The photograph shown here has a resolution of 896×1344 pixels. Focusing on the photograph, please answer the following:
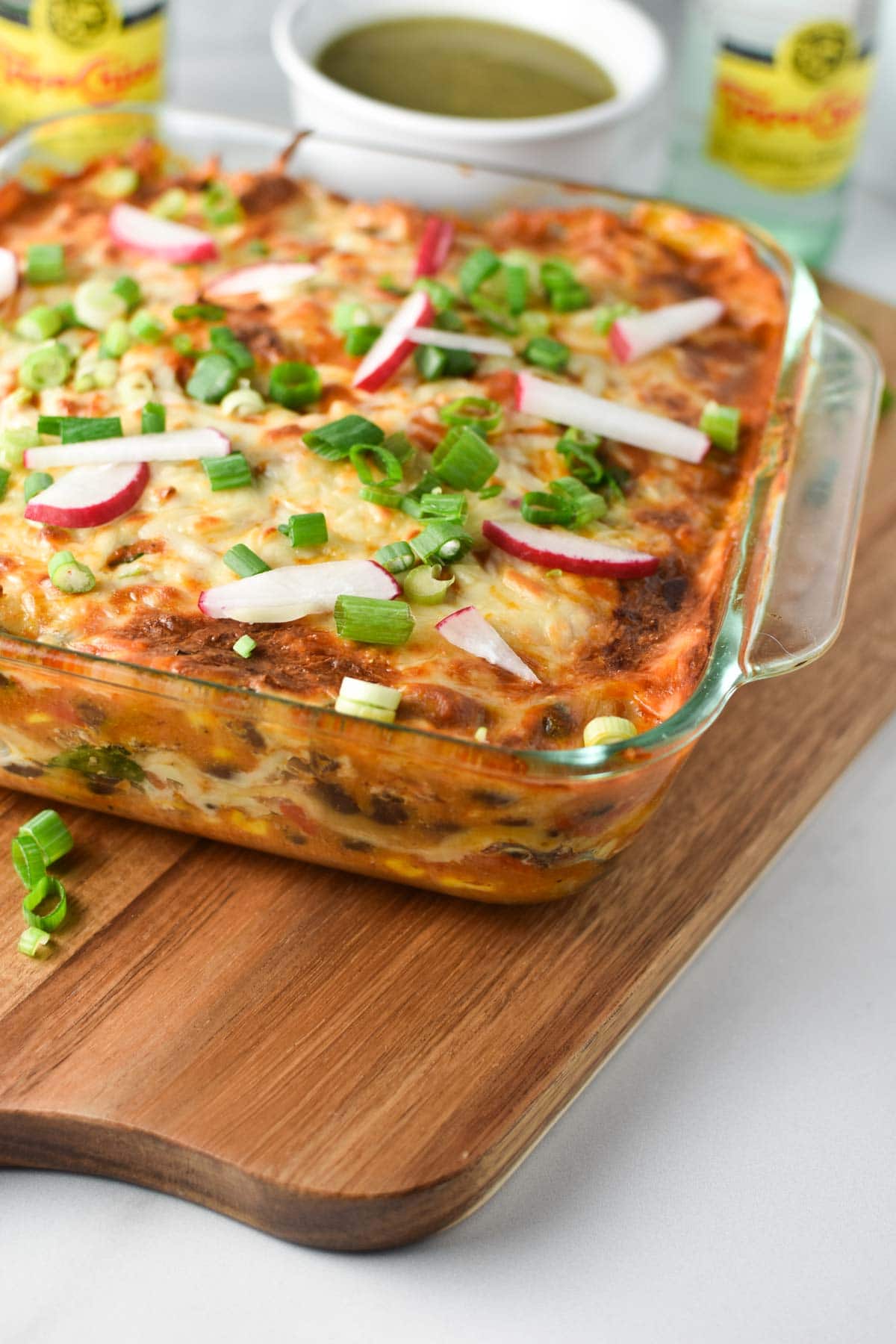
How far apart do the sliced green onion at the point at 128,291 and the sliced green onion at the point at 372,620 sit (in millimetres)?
864

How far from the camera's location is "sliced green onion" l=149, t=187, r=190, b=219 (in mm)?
2730

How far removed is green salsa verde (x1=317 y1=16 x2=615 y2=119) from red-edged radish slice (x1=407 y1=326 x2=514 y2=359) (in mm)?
929

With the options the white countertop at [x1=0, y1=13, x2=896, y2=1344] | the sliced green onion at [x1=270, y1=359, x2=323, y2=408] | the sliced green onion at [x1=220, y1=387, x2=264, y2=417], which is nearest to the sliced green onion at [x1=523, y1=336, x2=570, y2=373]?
the sliced green onion at [x1=270, y1=359, x2=323, y2=408]

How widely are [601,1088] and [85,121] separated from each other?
2051mm

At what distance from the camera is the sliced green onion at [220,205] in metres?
2.71

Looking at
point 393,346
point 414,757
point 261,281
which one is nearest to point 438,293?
point 393,346

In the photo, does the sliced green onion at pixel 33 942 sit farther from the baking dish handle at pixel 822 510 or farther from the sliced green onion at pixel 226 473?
the baking dish handle at pixel 822 510

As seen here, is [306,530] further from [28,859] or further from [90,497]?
[28,859]

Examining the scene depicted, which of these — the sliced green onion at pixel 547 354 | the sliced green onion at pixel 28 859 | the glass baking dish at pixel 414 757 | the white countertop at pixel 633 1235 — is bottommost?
the white countertop at pixel 633 1235

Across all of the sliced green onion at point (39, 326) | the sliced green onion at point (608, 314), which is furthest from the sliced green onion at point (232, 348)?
the sliced green onion at point (608, 314)

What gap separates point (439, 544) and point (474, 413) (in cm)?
35

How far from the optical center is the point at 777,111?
3152 millimetres

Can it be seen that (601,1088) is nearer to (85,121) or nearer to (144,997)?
(144,997)

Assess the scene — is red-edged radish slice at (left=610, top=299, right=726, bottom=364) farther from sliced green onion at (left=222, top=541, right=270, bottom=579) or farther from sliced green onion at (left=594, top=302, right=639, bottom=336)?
sliced green onion at (left=222, top=541, right=270, bottom=579)
